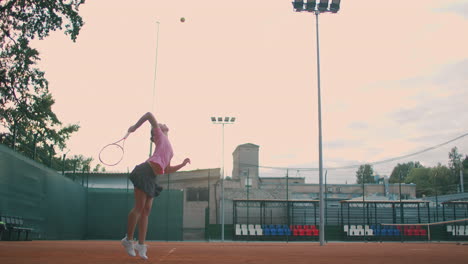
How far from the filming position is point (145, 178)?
5.80m

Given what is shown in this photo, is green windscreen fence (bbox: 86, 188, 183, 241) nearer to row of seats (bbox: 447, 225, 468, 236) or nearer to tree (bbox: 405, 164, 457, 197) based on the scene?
row of seats (bbox: 447, 225, 468, 236)

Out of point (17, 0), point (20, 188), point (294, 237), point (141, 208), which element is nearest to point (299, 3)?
point (17, 0)

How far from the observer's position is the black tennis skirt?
577 centimetres

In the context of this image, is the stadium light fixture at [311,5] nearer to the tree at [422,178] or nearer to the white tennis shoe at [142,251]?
the white tennis shoe at [142,251]

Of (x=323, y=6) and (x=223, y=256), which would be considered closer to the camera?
(x=223, y=256)

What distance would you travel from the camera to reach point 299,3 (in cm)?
2153

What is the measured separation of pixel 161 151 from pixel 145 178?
392 millimetres

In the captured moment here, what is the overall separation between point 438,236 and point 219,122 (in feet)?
51.8

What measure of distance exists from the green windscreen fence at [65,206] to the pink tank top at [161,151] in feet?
36.4

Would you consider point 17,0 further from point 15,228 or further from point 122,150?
point 122,150

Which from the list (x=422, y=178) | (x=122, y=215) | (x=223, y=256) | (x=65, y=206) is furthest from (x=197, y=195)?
(x=422, y=178)

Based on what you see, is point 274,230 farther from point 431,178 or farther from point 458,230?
point 431,178

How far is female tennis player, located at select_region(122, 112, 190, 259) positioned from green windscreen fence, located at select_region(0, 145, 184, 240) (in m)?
11.0

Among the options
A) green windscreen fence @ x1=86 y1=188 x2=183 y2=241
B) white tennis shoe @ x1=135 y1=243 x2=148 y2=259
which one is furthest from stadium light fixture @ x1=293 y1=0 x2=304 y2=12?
white tennis shoe @ x1=135 y1=243 x2=148 y2=259
